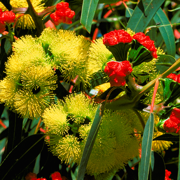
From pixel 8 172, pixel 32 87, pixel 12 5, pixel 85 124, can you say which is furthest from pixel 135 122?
pixel 12 5

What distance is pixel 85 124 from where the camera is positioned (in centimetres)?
81

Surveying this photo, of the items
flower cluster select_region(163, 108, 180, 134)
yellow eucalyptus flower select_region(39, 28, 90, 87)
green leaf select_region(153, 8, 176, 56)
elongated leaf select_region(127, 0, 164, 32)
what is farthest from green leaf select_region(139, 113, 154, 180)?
green leaf select_region(153, 8, 176, 56)

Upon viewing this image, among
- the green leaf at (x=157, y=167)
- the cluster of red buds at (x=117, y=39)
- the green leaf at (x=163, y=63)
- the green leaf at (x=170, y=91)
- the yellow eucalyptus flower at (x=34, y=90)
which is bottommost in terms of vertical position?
the green leaf at (x=157, y=167)

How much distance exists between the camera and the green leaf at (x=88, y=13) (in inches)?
30.4

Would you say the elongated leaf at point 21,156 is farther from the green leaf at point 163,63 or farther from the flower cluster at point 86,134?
the green leaf at point 163,63

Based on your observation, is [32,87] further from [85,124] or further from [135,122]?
[135,122]

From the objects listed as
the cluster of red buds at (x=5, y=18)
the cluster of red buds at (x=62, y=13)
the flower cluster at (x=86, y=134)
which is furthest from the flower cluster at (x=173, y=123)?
the cluster of red buds at (x=5, y=18)

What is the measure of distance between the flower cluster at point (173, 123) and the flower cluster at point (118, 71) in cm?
16

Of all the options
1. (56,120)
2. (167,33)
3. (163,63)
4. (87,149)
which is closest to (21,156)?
(56,120)

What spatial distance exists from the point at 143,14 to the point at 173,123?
43cm

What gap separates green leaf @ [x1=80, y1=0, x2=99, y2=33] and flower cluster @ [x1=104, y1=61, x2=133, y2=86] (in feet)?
0.45

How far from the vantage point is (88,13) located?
2.61 feet

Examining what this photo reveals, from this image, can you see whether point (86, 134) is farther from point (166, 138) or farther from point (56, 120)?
point (166, 138)

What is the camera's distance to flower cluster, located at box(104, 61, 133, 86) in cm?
69
